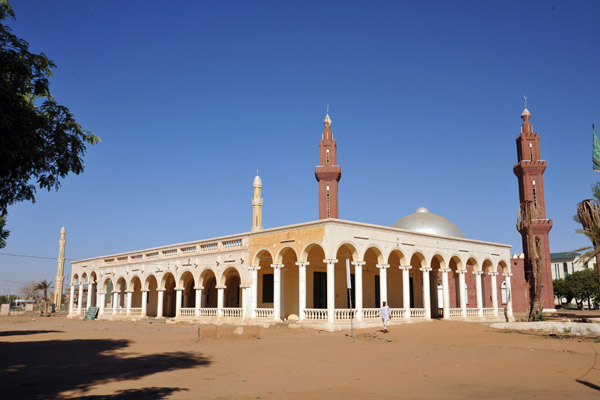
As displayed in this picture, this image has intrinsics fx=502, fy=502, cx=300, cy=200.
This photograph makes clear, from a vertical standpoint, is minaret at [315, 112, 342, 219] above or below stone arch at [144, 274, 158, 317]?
above

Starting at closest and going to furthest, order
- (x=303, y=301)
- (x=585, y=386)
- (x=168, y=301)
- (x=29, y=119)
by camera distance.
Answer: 1. (x=585, y=386)
2. (x=29, y=119)
3. (x=303, y=301)
4. (x=168, y=301)

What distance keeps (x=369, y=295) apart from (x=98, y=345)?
17.3 metres

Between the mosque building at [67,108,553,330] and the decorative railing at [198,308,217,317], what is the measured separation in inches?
2.4

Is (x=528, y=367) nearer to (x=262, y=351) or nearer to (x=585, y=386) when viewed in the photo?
(x=585, y=386)

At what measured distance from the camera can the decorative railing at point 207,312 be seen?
30.2 meters

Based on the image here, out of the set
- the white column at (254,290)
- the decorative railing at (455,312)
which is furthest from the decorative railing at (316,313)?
the decorative railing at (455,312)

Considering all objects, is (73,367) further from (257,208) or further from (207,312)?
(257,208)

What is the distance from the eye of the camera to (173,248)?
34.1m

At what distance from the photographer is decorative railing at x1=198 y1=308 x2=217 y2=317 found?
99.2ft

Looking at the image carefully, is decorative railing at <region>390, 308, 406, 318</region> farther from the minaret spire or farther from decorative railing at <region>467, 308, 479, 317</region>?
the minaret spire

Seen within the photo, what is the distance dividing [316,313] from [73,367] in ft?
46.8

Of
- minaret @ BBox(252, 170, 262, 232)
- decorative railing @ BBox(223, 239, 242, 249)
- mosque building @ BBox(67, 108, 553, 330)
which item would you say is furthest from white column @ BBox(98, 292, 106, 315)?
decorative railing @ BBox(223, 239, 242, 249)

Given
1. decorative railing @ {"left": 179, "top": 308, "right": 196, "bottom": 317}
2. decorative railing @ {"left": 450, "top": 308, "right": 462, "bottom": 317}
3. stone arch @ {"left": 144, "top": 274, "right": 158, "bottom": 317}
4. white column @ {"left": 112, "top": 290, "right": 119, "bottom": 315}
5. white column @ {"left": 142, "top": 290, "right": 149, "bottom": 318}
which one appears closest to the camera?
decorative railing @ {"left": 450, "top": 308, "right": 462, "bottom": 317}

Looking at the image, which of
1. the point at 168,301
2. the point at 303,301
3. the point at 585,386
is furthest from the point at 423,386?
the point at 168,301
